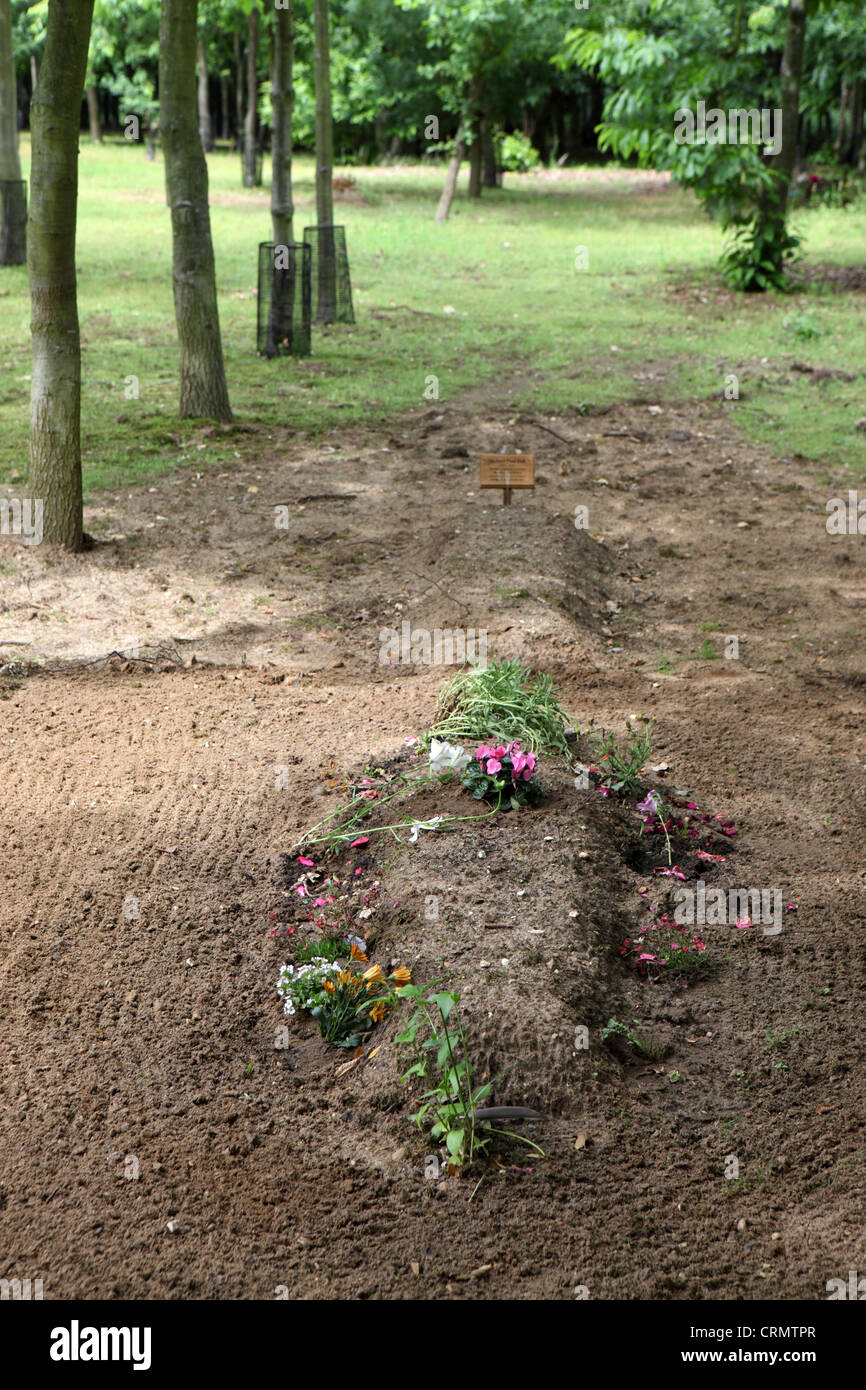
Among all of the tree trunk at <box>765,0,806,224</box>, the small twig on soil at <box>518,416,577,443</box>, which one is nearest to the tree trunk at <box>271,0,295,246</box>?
the small twig on soil at <box>518,416,577,443</box>

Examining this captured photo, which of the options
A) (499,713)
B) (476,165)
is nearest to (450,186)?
(476,165)

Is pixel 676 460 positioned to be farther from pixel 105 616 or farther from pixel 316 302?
pixel 316 302

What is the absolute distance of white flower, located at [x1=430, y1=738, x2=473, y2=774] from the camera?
4758 millimetres

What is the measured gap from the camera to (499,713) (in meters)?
5.11

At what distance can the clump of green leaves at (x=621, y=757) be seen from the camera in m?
4.99

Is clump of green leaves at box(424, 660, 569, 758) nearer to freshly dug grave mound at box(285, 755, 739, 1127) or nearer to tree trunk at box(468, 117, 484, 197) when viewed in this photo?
freshly dug grave mound at box(285, 755, 739, 1127)

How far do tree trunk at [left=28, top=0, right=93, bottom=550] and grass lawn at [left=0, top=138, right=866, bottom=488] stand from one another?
161cm

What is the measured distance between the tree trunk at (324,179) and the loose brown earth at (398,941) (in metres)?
7.90

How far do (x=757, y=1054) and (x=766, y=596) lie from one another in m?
4.55

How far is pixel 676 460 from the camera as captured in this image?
10.6 m

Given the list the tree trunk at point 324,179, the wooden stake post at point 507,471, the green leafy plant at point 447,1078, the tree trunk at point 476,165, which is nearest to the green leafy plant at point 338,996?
the green leafy plant at point 447,1078

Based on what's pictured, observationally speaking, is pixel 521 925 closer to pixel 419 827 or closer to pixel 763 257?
pixel 419 827

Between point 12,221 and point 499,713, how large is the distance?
14.7 meters
